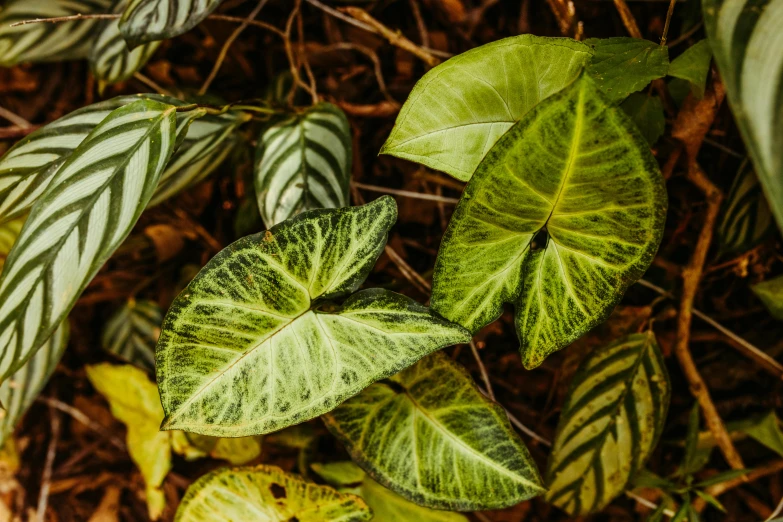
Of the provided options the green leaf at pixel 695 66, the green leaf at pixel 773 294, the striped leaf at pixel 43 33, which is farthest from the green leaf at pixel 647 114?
the striped leaf at pixel 43 33

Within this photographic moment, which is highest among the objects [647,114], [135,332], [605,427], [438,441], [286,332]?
[647,114]

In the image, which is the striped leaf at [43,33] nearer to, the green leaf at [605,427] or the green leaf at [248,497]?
the green leaf at [248,497]

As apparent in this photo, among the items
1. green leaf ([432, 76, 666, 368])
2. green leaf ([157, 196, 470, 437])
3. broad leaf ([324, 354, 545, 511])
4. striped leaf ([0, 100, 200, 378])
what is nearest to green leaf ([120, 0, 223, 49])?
striped leaf ([0, 100, 200, 378])

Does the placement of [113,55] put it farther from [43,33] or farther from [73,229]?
[73,229]

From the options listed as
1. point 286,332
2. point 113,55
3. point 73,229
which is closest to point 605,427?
point 286,332

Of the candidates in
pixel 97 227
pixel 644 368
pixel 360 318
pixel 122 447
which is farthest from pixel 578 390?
pixel 122 447

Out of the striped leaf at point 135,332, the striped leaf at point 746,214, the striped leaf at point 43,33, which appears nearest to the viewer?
the striped leaf at point 746,214
